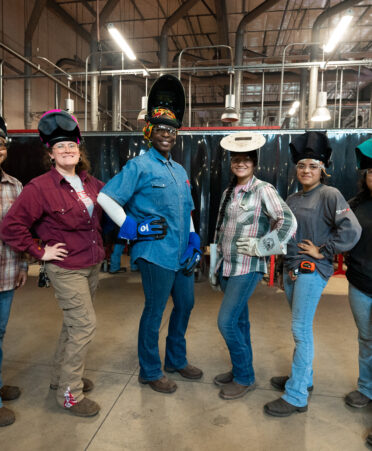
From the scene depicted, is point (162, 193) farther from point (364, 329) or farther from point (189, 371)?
point (364, 329)

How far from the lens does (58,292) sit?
2188 millimetres

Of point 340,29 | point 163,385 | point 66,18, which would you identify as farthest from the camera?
point 66,18

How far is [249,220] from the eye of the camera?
90.4 inches

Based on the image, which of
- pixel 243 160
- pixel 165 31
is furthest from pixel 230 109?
pixel 243 160

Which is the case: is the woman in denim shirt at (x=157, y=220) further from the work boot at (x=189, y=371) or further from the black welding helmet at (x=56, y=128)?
the black welding helmet at (x=56, y=128)

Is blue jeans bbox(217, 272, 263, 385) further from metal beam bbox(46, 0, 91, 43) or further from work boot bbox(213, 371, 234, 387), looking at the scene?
metal beam bbox(46, 0, 91, 43)

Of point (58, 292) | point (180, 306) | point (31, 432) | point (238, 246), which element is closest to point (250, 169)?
point (238, 246)

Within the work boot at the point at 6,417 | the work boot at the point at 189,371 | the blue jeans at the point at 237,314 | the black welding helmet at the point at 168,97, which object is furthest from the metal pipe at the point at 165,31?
the work boot at the point at 6,417

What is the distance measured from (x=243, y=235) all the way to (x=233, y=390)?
113 cm

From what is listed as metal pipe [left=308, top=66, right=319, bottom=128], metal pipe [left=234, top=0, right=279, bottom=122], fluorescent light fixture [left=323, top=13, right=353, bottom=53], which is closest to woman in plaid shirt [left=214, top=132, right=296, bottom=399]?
fluorescent light fixture [left=323, top=13, right=353, bottom=53]

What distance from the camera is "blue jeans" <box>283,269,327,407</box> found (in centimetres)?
218

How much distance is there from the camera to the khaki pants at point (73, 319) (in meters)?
2.17

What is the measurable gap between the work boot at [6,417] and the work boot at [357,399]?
2.24 meters

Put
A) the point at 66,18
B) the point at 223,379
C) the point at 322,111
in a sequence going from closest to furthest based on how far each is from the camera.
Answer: the point at 223,379 → the point at 322,111 → the point at 66,18
